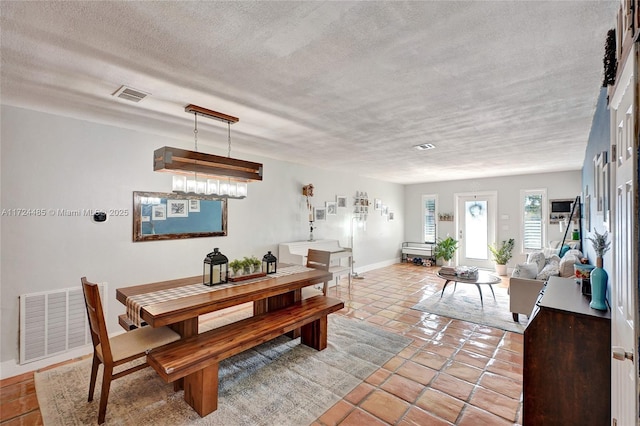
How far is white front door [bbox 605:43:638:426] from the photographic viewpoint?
89cm

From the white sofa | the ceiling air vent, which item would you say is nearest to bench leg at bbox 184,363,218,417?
the ceiling air vent

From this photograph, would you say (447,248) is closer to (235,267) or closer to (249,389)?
(235,267)

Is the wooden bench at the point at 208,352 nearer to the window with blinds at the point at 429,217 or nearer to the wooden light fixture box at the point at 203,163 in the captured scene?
the wooden light fixture box at the point at 203,163

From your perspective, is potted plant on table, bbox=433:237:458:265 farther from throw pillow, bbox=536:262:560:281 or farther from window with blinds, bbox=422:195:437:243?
throw pillow, bbox=536:262:560:281

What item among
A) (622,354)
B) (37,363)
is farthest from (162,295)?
(622,354)

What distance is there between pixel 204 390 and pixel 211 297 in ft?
2.11

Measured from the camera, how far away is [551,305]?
1871mm

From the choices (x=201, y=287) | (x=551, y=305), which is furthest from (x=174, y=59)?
(x=551, y=305)

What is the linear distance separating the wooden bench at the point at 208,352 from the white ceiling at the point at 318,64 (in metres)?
1.96

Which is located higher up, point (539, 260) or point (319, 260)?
point (319, 260)

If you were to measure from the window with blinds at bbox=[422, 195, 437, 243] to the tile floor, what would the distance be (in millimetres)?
4651

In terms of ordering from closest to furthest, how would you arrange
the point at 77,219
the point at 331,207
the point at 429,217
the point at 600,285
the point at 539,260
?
the point at 600,285
the point at 77,219
the point at 539,260
the point at 331,207
the point at 429,217

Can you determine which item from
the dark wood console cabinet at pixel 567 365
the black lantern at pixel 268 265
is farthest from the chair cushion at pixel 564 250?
the black lantern at pixel 268 265

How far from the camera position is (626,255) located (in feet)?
3.33
